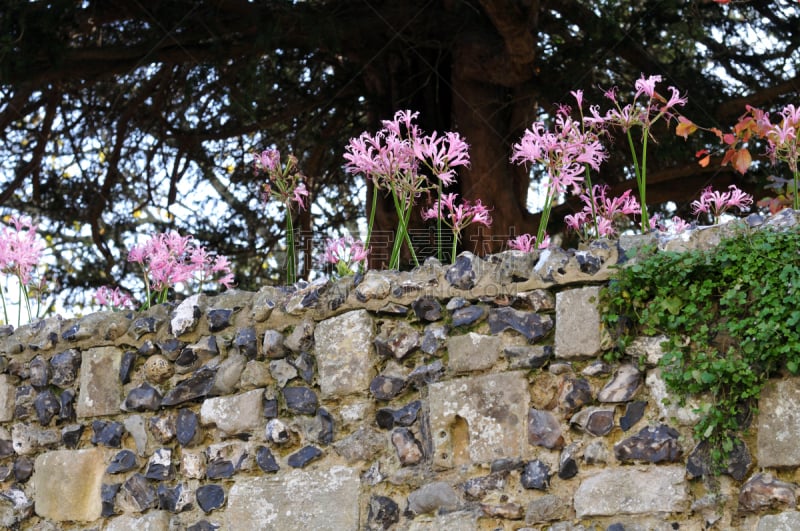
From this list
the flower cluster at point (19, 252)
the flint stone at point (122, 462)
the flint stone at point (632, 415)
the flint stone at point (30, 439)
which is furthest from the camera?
the flower cluster at point (19, 252)

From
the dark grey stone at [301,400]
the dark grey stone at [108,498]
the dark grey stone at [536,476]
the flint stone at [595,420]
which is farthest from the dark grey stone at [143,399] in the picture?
the flint stone at [595,420]

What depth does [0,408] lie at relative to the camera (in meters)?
3.72

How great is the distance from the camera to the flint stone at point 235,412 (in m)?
3.18

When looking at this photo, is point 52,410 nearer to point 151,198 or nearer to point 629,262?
point 629,262

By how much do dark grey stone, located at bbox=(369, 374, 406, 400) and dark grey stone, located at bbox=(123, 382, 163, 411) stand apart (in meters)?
0.83

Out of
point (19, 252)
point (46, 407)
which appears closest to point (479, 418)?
point (46, 407)

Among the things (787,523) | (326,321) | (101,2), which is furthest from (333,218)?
(787,523)

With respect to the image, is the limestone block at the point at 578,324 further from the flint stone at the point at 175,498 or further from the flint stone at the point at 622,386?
the flint stone at the point at 175,498

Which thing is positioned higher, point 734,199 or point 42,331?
point 734,199

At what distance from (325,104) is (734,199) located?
391 centimetres

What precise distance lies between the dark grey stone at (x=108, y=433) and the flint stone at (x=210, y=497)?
402 mm

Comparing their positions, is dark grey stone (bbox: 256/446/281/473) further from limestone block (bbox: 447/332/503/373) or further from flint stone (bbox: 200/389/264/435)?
limestone block (bbox: 447/332/503/373)

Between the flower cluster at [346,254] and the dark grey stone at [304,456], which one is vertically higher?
the flower cluster at [346,254]

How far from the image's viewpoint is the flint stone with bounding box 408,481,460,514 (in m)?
2.80
